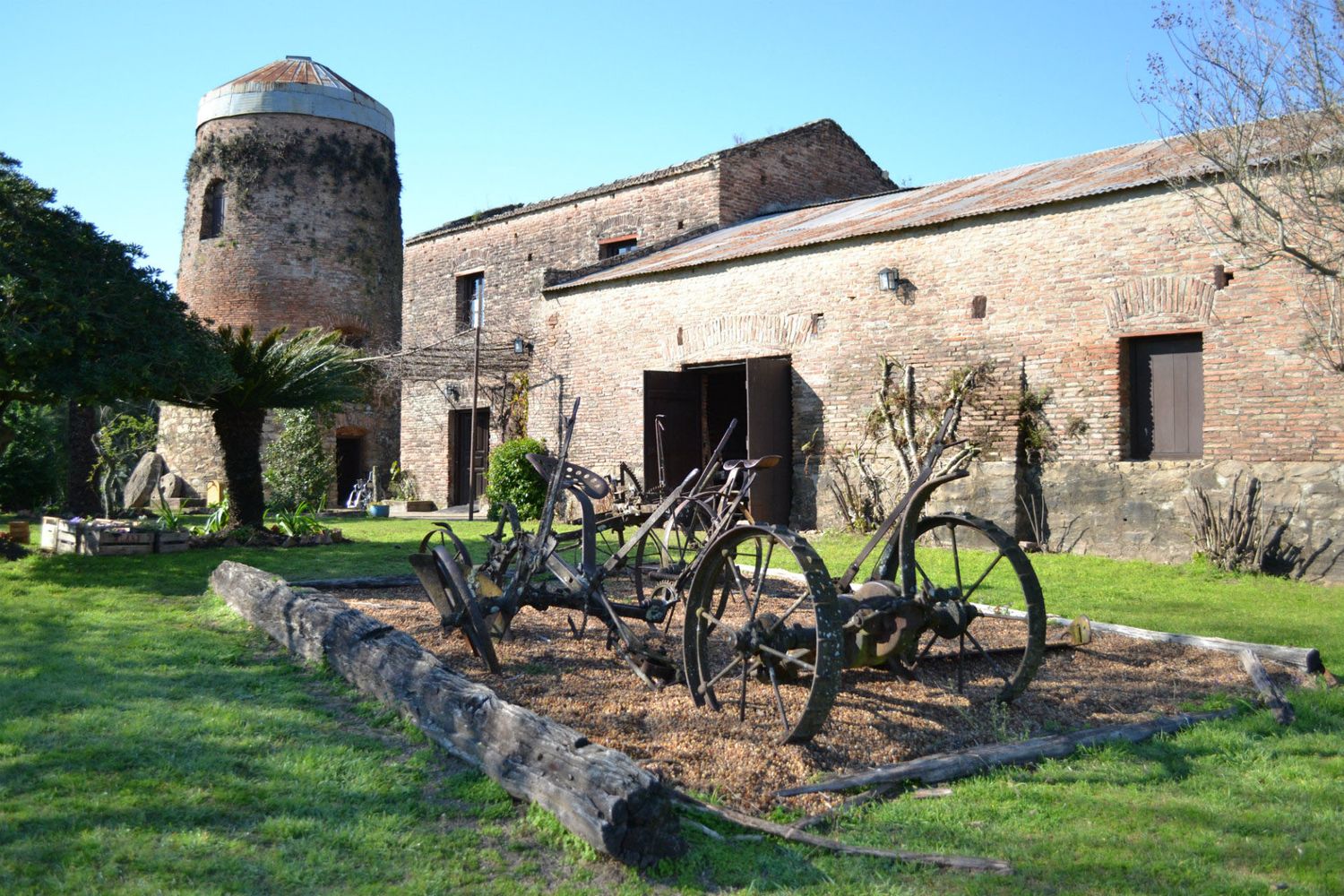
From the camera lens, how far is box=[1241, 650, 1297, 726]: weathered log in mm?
4441

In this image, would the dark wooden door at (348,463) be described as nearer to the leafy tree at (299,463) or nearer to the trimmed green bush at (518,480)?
the leafy tree at (299,463)

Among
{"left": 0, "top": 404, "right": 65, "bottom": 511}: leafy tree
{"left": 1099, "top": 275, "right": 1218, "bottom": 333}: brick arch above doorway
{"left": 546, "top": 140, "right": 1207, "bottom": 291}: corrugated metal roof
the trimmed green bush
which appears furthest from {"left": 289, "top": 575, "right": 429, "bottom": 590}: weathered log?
{"left": 0, "top": 404, "right": 65, "bottom": 511}: leafy tree

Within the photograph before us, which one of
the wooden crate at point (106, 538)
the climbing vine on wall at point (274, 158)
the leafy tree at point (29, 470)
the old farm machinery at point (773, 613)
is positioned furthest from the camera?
the climbing vine on wall at point (274, 158)

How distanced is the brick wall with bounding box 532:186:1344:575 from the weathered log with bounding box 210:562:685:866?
310 inches

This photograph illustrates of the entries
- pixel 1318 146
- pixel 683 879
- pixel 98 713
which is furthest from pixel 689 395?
pixel 683 879

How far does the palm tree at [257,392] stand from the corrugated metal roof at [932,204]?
5.02 metres

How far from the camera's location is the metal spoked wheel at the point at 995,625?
4.39 meters

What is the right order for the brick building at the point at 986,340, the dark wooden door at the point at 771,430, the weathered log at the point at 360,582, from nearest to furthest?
the weathered log at the point at 360,582 < the brick building at the point at 986,340 < the dark wooden door at the point at 771,430

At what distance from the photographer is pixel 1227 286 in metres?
Result: 9.56

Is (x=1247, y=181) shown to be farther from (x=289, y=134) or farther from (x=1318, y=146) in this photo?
(x=289, y=134)

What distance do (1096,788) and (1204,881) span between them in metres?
0.75

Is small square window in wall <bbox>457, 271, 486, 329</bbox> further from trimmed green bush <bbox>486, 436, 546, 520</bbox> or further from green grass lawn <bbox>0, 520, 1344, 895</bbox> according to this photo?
green grass lawn <bbox>0, 520, 1344, 895</bbox>

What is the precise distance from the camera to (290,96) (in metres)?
22.5

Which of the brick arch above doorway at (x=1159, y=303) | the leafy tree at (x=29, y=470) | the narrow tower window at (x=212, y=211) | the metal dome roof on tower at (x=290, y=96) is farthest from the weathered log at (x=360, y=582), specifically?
the metal dome roof on tower at (x=290, y=96)
